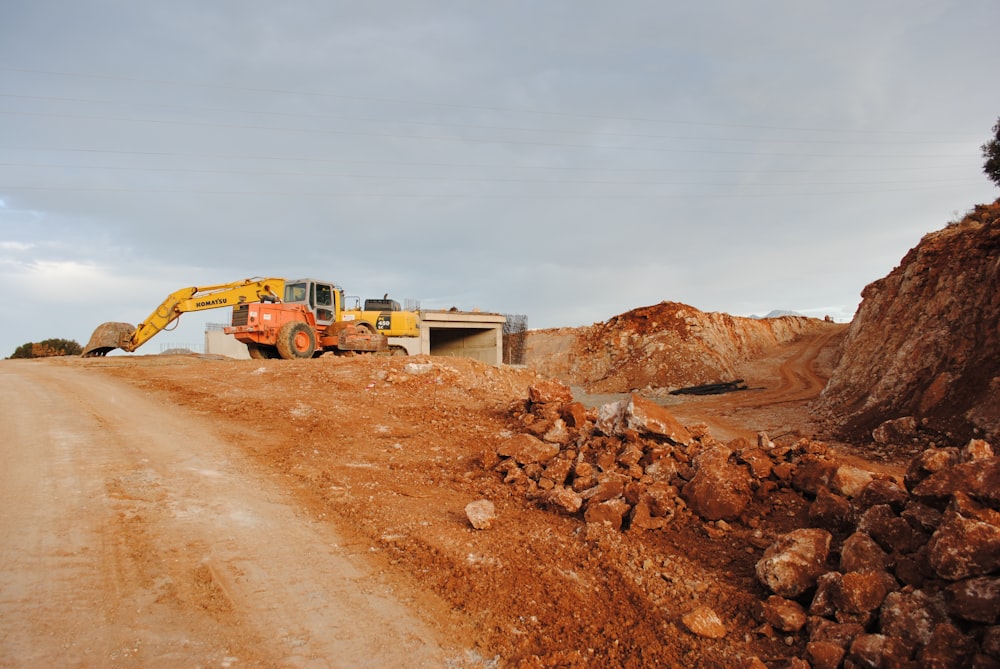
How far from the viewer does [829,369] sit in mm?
27625

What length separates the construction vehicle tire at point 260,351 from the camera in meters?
18.1

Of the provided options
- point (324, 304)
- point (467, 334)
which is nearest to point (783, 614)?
point (324, 304)

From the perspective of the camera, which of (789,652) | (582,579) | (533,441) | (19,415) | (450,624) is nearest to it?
(789,652)

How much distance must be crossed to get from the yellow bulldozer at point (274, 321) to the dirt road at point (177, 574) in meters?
9.83

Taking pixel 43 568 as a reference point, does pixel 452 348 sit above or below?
above

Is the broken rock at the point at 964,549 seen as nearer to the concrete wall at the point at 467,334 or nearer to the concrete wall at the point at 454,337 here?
the concrete wall at the point at 454,337

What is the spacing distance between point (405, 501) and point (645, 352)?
85.1 feet

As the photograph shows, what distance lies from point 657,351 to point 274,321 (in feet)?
66.0

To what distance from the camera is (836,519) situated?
14.4 ft

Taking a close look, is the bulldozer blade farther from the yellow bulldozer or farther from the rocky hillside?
the rocky hillside

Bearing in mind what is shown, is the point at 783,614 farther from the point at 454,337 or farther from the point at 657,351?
the point at 454,337

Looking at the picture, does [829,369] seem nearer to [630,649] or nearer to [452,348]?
[452,348]

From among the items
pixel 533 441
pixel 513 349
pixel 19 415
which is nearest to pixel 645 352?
pixel 513 349

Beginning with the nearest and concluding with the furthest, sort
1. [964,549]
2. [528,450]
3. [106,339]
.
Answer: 1. [964,549]
2. [528,450]
3. [106,339]
